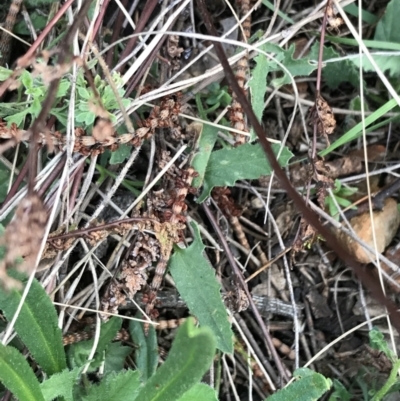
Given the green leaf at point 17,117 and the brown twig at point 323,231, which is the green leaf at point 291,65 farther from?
the green leaf at point 17,117

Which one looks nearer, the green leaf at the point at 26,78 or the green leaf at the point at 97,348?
the green leaf at the point at 26,78

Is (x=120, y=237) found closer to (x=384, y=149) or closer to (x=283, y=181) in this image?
(x=283, y=181)

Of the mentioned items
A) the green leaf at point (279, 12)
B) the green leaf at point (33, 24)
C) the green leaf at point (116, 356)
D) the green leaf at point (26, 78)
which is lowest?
the green leaf at point (116, 356)

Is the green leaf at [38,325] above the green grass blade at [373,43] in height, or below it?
below

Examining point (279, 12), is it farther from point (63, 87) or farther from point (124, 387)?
point (124, 387)

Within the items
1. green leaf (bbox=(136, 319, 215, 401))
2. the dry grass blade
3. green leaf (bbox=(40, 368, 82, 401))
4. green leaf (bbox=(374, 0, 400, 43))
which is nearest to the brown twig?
green leaf (bbox=(136, 319, 215, 401))

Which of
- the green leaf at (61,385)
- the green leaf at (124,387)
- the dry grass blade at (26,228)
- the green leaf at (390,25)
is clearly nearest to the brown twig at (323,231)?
the dry grass blade at (26,228)

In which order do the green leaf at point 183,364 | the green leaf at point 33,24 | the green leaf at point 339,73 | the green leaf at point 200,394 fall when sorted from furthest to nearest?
the green leaf at point 339,73 < the green leaf at point 33,24 < the green leaf at point 200,394 < the green leaf at point 183,364

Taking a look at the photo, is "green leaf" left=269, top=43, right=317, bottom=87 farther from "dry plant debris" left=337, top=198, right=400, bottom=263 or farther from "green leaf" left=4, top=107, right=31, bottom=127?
"green leaf" left=4, top=107, right=31, bottom=127
